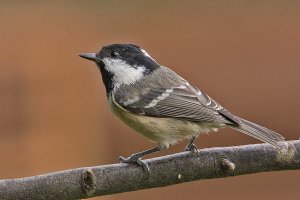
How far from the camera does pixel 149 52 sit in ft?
14.1

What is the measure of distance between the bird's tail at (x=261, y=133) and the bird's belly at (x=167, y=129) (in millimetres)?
164

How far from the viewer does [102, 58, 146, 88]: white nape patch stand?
346 centimetres

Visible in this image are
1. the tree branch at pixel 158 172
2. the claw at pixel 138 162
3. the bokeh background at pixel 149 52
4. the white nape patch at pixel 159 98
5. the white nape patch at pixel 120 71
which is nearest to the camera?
the tree branch at pixel 158 172

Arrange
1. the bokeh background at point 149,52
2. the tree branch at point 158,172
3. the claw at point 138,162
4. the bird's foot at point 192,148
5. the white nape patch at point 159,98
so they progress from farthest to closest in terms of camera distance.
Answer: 1. the bokeh background at point 149,52
2. the white nape patch at point 159,98
3. the bird's foot at point 192,148
4. the claw at point 138,162
5. the tree branch at point 158,172

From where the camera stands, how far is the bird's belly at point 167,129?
3.24m

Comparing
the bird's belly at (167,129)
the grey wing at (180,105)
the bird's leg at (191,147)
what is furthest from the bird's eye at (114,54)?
the bird's leg at (191,147)

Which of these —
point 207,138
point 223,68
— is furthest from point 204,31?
point 207,138

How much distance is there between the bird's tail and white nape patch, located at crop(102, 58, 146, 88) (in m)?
0.53

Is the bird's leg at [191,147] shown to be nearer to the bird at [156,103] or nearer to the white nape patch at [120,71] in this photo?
the bird at [156,103]

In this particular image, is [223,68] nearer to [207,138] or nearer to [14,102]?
[207,138]

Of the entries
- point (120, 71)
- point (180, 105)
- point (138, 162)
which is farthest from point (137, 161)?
point (120, 71)

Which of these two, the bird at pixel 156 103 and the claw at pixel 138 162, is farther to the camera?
the bird at pixel 156 103

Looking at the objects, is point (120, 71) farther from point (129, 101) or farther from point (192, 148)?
point (192, 148)

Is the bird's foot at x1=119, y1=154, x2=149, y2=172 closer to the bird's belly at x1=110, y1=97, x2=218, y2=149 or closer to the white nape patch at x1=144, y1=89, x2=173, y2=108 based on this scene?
the bird's belly at x1=110, y1=97, x2=218, y2=149
